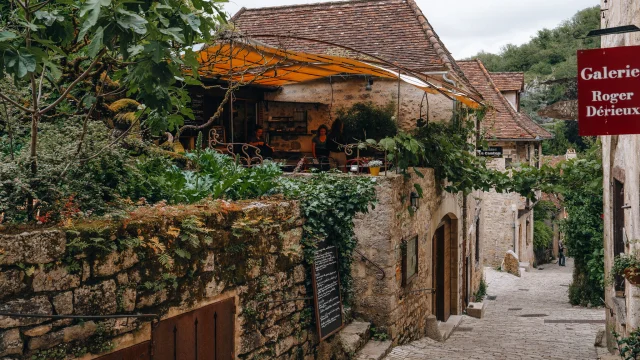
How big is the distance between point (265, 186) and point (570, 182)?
6774 mm

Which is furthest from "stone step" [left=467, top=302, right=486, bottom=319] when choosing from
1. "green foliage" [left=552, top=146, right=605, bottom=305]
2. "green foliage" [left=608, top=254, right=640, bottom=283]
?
"green foliage" [left=608, top=254, right=640, bottom=283]

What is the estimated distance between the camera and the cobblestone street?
29.8 feet

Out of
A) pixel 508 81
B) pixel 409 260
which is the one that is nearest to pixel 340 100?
pixel 409 260

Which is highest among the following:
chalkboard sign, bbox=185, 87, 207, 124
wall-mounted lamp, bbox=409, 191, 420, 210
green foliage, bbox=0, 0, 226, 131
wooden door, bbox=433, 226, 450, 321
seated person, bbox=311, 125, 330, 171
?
chalkboard sign, bbox=185, 87, 207, 124

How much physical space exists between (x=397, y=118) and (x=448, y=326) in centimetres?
511

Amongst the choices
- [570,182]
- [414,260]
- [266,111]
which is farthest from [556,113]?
[266,111]

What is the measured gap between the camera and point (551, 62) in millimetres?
49219

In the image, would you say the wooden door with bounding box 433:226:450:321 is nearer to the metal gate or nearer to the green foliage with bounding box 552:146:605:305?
the green foliage with bounding box 552:146:605:305

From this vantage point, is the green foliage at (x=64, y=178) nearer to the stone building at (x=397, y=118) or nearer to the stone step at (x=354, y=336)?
the stone step at (x=354, y=336)

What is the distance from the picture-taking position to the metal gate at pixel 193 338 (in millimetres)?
4152

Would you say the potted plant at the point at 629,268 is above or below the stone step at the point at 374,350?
above

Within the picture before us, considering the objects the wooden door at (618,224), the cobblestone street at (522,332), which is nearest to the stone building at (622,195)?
A: the wooden door at (618,224)

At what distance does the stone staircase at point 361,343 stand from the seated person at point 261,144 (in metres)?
3.82

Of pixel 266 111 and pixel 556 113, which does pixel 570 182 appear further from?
pixel 266 111
